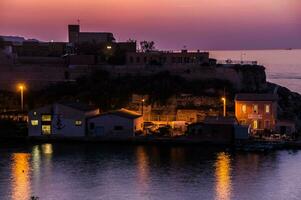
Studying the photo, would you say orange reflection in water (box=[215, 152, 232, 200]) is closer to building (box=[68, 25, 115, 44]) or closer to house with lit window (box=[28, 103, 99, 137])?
house with lit window (box=[28, 103, 99, 137])

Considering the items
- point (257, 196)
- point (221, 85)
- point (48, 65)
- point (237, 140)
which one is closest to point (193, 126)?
point (237, 140)

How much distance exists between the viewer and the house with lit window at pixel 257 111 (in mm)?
17984

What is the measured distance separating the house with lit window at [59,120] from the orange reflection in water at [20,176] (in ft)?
7.02

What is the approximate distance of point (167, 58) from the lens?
24000 millimetres

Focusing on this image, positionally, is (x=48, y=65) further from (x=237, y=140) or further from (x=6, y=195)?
(x=6, y=195)

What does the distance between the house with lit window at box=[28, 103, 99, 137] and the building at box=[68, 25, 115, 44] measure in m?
10.9

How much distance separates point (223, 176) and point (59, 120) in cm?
635

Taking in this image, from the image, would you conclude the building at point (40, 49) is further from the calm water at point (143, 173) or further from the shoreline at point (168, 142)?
the calm water at point (143, 173)

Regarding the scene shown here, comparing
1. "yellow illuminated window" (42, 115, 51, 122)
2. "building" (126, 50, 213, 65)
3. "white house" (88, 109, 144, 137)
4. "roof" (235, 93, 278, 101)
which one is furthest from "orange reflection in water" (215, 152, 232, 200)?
"building" (126, 50, 213, 65)

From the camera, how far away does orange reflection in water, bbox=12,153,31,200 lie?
12336mm

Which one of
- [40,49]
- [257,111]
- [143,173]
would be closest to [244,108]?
[257,111]

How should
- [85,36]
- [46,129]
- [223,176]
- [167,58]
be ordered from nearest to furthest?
[223,176]
[46,129]
[167,58]
[85,36]

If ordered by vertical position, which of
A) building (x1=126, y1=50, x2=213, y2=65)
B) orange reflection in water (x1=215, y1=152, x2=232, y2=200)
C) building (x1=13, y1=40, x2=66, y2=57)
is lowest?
orange reflection in water (x1=215, y1=152, x2=232, y2=200)

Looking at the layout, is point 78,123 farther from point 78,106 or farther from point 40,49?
point 40,49
